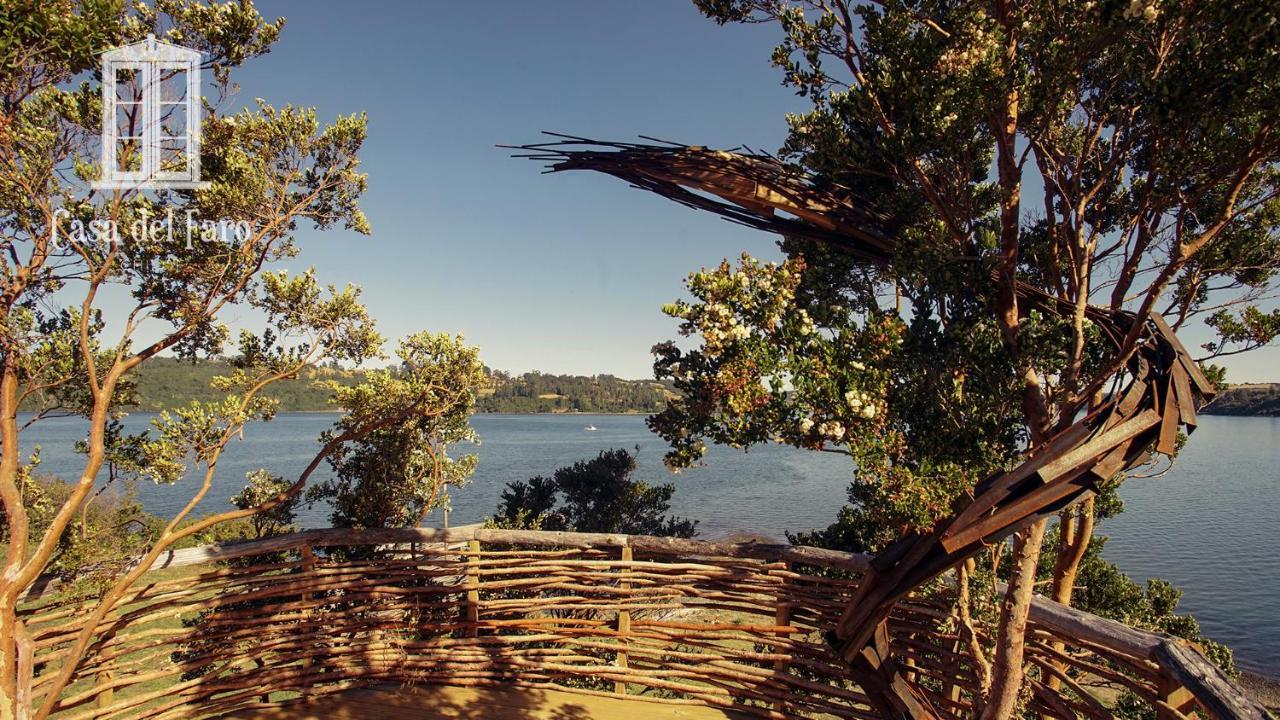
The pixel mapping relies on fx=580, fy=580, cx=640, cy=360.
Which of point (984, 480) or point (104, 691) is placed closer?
point (984, 480)

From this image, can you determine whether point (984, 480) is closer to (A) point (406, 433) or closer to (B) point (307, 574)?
(B) point (307, 574)

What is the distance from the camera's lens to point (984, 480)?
224 centimetres

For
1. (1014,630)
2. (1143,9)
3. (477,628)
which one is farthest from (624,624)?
(1143,9)

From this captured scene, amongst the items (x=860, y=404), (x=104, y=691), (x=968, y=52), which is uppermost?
(x=968, y=52)

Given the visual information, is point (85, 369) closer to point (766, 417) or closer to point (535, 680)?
point (535, 680)

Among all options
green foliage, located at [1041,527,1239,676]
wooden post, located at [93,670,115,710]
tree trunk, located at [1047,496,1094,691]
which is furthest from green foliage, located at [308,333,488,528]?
green foliage, located at [1041,527,1239,676]

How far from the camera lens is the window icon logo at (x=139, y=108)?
3578 millimetres

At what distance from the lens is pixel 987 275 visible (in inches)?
93.8

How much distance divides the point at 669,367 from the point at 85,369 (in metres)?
4.15

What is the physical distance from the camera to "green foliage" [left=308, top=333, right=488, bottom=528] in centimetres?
516

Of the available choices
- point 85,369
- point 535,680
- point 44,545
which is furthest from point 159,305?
point 535,680

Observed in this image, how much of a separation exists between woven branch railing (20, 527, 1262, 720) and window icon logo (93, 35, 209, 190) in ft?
8.18

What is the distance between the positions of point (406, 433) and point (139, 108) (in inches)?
123

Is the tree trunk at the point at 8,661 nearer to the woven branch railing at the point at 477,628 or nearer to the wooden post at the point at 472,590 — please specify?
the woven branch railing at the point at 477,628
